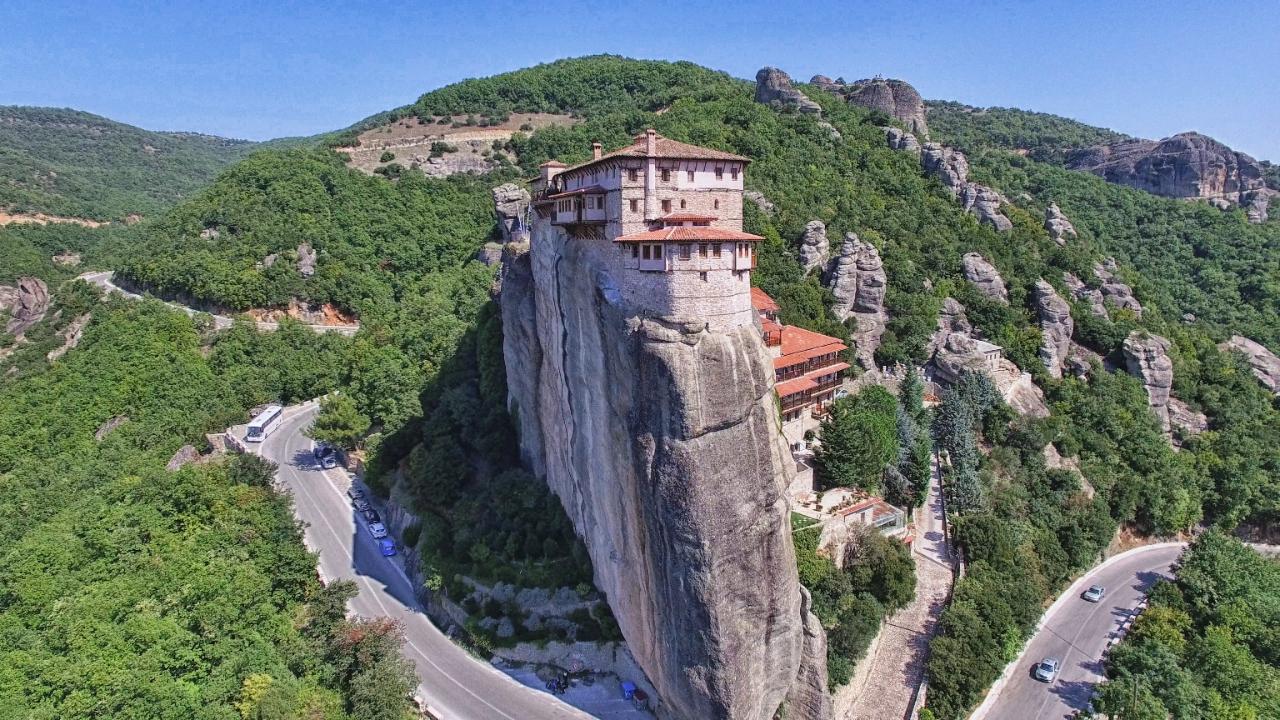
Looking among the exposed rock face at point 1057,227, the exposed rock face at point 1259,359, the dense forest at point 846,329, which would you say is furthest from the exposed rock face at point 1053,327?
the exposed rock face at point 1259,359

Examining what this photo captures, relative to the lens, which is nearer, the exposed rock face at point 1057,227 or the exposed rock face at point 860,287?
the exposed rock face at point 860,287

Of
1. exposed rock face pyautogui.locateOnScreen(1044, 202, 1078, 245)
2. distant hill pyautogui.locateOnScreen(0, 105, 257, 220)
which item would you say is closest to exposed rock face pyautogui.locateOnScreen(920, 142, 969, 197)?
exposed rock face pyautogui.locateOnScreen(1044, 202, 1078, 245)

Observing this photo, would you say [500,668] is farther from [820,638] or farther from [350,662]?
[820,638]

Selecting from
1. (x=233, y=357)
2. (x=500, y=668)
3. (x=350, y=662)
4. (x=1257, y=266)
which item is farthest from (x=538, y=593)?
(x=1257, y=266)

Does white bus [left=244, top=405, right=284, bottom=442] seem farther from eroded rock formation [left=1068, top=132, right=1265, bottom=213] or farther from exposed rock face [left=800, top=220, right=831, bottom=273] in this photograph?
eroded rock formation [left=1068, top=132, right=1265, bottom=213]

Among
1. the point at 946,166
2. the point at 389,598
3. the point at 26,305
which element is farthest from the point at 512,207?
the point at 26,305

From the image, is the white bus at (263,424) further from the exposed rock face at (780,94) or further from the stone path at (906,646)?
the exposed rock face at (780,94)
